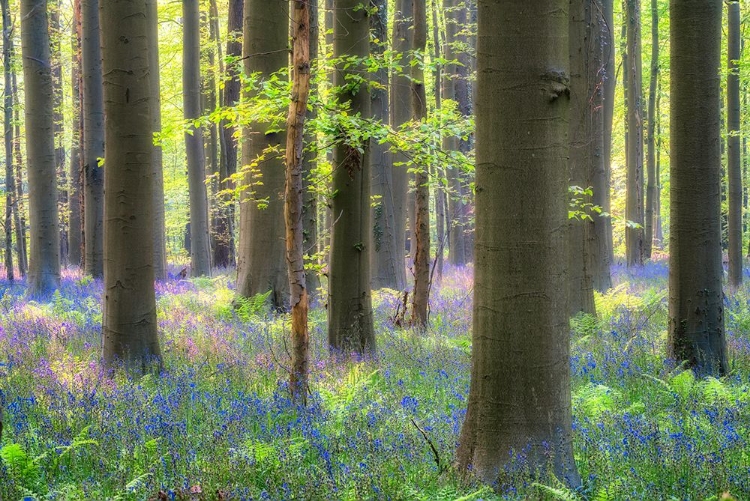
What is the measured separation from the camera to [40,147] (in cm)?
1359

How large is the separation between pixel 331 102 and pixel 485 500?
5.33 m

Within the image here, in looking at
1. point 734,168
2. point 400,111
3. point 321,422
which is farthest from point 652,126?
point 321,422

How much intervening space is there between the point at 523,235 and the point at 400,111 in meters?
12.7

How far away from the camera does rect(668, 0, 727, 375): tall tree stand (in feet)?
22.6

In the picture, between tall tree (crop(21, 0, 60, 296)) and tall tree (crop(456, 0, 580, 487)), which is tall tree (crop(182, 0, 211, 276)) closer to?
tall tree (crop(21, 0, 60, 296))

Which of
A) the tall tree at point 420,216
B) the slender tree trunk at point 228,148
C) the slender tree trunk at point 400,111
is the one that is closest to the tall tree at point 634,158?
the slender tree trunk at point 400,111

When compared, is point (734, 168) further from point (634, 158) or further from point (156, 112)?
point (156, 112)

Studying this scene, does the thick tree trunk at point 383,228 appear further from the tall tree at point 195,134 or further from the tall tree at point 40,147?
the tall tree at point 40,147

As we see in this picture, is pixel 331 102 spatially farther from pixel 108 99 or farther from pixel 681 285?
pixel 681 285

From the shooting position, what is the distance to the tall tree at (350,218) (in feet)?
25.1

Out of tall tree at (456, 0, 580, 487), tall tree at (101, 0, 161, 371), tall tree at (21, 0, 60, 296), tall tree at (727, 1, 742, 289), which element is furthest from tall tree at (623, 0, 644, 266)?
tall tree at (456, 0, 580, 487)

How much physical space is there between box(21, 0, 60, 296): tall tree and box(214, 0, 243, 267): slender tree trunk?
15.0 ft

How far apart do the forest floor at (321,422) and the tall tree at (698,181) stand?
18.4 inches

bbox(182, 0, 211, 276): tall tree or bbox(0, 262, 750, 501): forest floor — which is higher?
bbox(182, 0, 211, 276): tall tree
